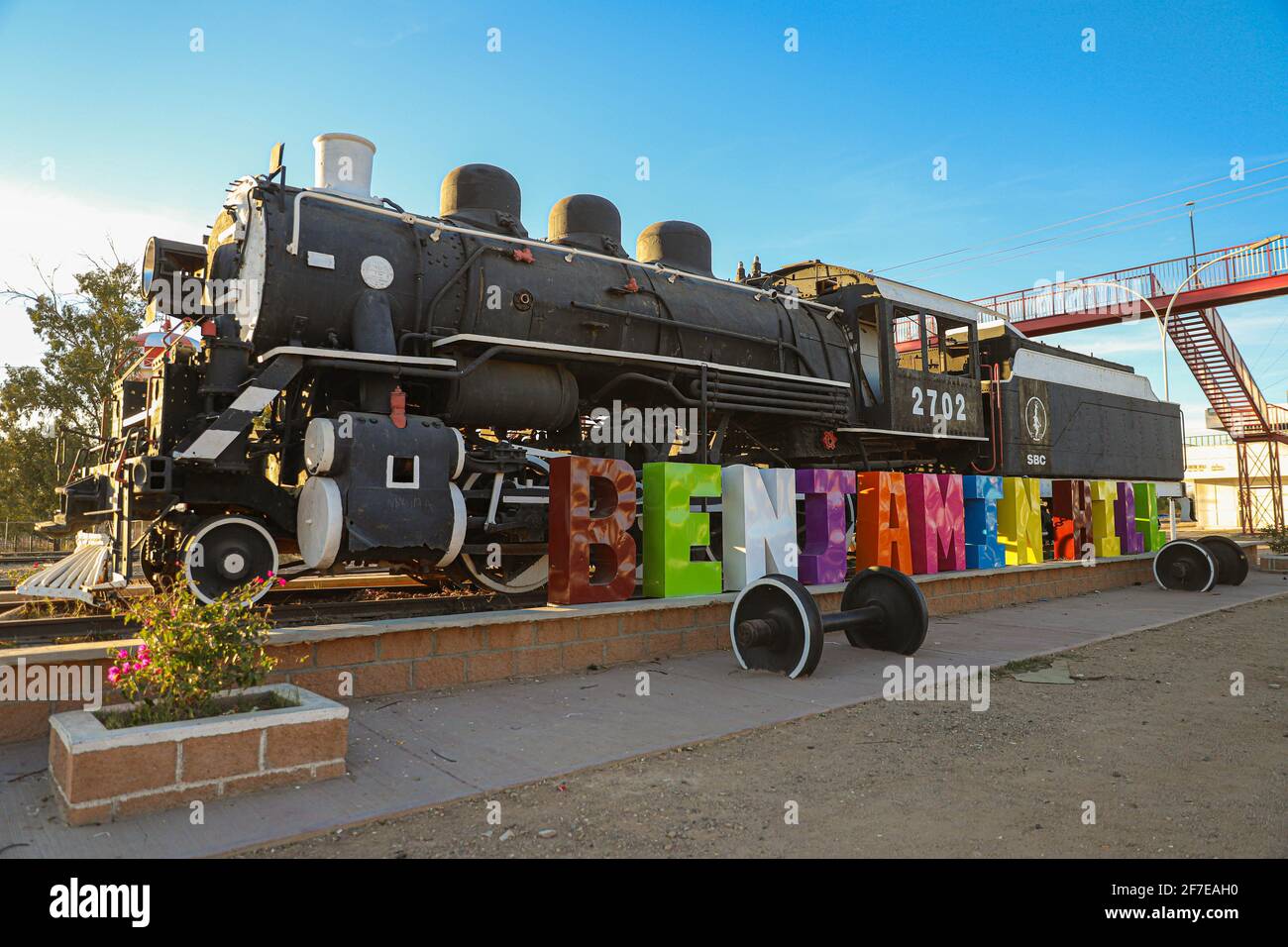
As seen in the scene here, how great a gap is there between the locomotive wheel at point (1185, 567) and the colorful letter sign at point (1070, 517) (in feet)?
3.64

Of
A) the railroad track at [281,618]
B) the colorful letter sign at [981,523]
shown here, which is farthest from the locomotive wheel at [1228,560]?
the railroad track at [281,618]

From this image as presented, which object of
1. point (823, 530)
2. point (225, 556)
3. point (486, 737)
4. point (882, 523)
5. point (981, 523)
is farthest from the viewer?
point (981, 523)

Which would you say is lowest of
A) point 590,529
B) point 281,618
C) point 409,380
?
point 281,618

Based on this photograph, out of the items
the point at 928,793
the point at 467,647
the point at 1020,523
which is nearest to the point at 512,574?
the point at 467,647

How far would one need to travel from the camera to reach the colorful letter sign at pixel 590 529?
662 centimetres

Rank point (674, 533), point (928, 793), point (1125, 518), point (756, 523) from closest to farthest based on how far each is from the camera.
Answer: point (928, 793) < point (674, 533) < point (756, 523) < point (1125, 518)

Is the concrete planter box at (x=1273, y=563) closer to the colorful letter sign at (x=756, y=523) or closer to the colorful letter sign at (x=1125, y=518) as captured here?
the colorful letter sign at (x=1125, y=518)

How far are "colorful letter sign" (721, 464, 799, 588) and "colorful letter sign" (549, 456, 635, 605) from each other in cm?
124

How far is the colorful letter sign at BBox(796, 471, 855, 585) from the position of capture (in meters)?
8.66

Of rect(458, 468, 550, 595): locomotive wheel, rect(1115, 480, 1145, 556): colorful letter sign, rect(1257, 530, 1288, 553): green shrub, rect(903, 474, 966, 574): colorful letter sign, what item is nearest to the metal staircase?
rect(1257, 530, 1288, 553): green shrub

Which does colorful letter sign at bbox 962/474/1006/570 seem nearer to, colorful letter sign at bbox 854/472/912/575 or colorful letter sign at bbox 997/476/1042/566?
colorful letter sign at bbox 997/476/1042/566

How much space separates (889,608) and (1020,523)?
18.1 ft

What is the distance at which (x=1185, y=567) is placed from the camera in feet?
40.0

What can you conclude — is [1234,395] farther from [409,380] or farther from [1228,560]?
[409,380]
